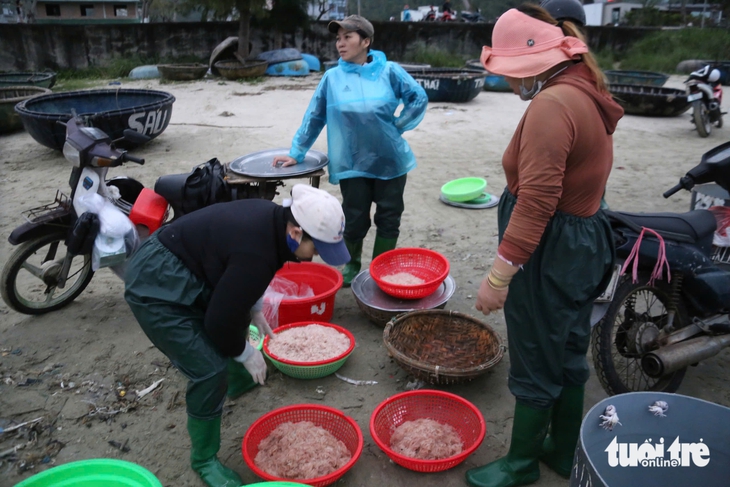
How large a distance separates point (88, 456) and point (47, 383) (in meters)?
0.70

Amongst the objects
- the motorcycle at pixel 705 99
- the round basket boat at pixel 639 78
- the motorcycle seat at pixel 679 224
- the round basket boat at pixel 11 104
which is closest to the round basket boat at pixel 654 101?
the motorcycle at pixel 705 99

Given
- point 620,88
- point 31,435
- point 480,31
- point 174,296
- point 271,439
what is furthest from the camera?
point 480,31

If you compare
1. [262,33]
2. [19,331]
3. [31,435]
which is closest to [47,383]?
[31,435]

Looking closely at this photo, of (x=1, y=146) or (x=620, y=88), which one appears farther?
(x=620, y=88)

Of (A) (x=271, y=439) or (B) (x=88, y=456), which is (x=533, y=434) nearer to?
(A) (x=271, y=439)

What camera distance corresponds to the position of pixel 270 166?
379cm

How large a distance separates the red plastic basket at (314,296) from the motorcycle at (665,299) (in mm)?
1560

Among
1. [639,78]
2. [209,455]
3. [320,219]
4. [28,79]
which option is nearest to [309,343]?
[209,455]

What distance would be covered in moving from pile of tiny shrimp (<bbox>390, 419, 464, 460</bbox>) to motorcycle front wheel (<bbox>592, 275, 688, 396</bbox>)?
2.58ft

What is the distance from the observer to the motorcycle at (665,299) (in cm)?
247

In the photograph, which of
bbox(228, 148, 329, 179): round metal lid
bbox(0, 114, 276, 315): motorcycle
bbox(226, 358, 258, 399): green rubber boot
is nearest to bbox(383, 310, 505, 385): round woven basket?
bbox(226, 358, 258, 399): green rubber boot

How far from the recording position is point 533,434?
218 cm

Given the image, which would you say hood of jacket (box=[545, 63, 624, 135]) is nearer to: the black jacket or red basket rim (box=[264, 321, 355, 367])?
the black jacket

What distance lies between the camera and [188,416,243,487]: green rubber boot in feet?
7.35
